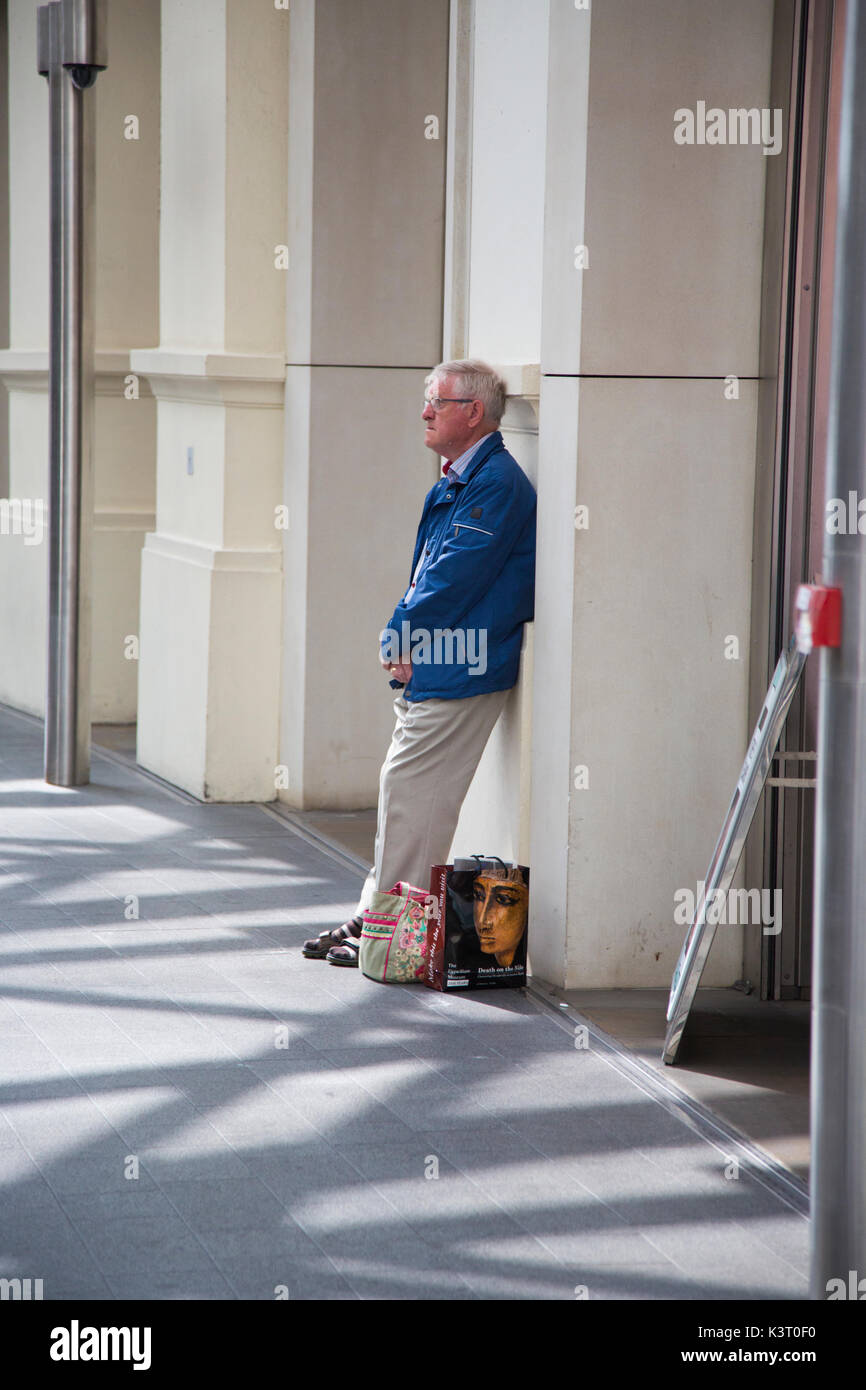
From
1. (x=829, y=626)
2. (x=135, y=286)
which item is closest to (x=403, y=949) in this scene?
(x=829, y=626)

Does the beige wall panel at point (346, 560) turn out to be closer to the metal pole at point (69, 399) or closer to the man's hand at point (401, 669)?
the metal pole at point (69, 399)

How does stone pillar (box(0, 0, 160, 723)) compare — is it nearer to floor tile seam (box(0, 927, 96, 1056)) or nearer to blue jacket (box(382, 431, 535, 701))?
blue jacket (box(382, 431, 535, 701))

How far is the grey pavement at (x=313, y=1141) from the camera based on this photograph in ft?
12.6

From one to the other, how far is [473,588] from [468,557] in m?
0.11

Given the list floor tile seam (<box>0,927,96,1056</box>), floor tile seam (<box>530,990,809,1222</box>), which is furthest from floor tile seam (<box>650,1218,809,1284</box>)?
floor tile seam (<box>0,927,96,1056</box>)

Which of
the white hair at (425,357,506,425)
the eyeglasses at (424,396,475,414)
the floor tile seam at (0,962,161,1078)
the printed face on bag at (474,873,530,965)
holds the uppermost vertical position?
the white hair at (425,357,506,425)

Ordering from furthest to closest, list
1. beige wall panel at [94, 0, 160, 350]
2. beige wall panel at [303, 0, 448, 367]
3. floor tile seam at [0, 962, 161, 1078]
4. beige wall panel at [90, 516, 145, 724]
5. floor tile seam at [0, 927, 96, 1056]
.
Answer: beige wall panel at [90, 516, 145, 724] < beige wall panel at [94, 0, 160, 350] < beige wall panel at [303, 0, 448, 367] < floor tile seam at [0, 927, 96, 1056] < floor tile seam at [0, 962, 161, 1078]

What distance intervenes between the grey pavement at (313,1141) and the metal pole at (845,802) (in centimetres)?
61

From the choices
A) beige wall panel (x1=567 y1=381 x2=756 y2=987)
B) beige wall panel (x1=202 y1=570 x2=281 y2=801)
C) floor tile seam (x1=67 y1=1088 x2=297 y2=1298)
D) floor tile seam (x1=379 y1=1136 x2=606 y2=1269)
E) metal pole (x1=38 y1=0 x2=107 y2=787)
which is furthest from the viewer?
metal pole (x1=38 y1=0 x2=107 y2=787)

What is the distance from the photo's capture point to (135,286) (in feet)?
36.7

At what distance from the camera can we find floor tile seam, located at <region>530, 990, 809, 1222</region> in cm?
436

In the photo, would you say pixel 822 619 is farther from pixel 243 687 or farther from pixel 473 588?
pixel 243 687
